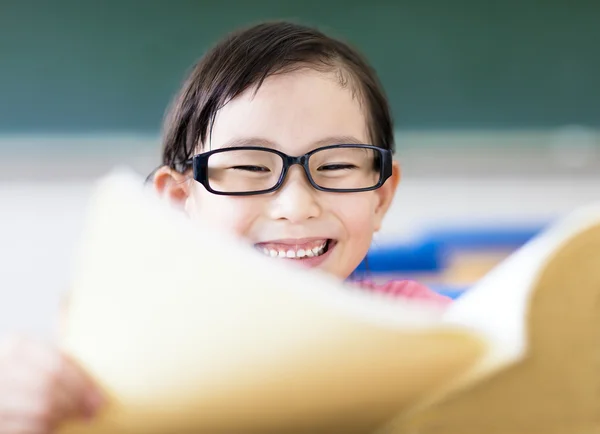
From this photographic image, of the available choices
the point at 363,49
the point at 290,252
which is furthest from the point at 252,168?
the point at 363,49

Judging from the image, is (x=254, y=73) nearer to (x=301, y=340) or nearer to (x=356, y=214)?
(x=356, y=214)

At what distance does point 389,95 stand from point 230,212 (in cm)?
209

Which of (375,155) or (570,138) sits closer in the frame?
(375,155)

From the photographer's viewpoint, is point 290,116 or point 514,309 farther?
point 290,116

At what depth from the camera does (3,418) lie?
1.20ft

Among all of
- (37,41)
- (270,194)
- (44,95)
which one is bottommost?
(270,194)

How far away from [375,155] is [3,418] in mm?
623

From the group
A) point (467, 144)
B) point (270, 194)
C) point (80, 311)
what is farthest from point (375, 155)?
point (467, 144)

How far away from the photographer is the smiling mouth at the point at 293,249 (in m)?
0.86

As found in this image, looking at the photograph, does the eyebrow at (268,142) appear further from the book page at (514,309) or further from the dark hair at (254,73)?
the book page at (514,309)

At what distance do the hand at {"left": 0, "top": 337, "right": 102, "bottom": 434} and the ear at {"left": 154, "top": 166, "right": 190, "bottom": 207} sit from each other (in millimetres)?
590

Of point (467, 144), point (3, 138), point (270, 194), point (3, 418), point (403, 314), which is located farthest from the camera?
point (467, 144)

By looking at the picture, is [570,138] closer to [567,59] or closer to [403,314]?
[567,59]

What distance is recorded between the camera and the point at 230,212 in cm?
85
